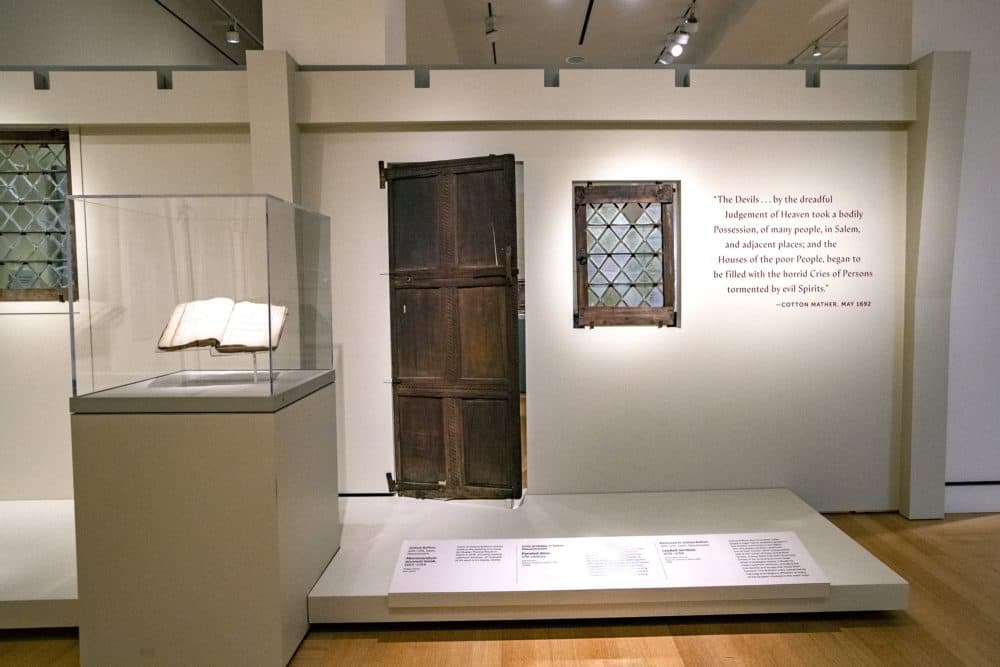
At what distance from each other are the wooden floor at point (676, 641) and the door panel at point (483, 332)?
1521 millimetres

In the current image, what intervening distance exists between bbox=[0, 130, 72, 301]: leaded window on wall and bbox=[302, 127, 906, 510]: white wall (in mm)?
1690

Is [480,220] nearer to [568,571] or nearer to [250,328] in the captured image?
[250,328]

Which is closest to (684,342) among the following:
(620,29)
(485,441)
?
(485,441)

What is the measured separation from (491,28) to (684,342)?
14.0 feet

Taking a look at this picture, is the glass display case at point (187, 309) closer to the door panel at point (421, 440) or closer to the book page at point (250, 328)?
the book page at point (250, 328)

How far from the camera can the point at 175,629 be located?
7.63 feet

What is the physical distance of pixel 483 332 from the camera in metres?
3.74

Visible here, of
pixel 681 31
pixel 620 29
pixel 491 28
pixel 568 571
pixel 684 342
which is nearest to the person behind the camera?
pixel 568 571

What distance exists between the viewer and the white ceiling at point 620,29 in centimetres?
613

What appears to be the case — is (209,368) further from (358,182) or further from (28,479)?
(28,479)

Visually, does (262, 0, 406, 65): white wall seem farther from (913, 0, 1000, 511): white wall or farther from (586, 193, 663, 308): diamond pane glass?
(913, 0, 1000, 511): white wall

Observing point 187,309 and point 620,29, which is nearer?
point 187,309

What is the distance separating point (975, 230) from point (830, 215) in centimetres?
101

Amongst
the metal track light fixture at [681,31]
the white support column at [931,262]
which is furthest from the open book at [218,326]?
the metal track light fixture at [681,31]
